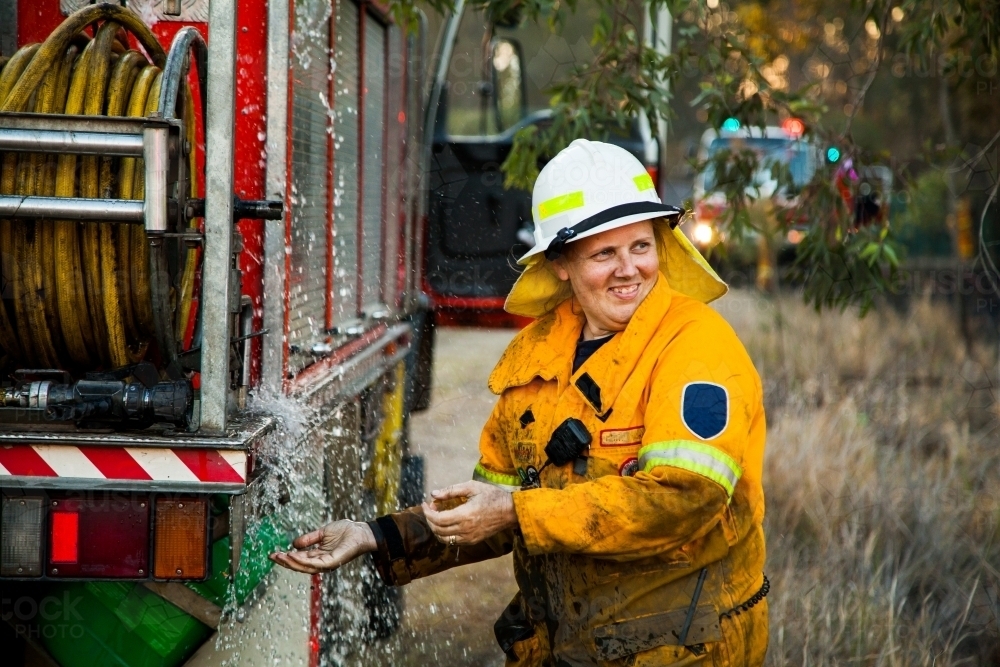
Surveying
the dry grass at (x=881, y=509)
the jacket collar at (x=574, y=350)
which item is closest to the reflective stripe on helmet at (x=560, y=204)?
the jacket collar at (x=574, y=350)

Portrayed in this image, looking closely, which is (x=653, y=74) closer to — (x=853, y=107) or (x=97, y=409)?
(x=853, y=107)

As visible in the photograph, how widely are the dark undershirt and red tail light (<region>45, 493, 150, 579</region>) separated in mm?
1066

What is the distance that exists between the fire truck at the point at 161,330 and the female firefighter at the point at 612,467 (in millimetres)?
395

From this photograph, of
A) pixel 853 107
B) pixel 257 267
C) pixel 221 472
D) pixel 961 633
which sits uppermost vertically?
pixel 853 107

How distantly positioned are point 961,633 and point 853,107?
2.36 m

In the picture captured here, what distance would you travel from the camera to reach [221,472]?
228 cm

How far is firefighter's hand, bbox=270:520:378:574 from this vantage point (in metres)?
2.64

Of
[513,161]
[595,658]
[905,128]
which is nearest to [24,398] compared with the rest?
[595,658]

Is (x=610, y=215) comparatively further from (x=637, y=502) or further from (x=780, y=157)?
(x=780, y=157)

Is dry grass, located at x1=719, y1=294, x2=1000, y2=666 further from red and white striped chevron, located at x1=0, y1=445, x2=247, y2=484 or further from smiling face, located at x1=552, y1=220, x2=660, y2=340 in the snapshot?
red and white striped chevron, located at x1=0, y1=445, x2=247, y2=484

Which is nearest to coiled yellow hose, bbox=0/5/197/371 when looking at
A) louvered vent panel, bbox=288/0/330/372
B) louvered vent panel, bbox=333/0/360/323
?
louvered vent panel, bbox=288/0/330/372

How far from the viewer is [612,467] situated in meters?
2.47

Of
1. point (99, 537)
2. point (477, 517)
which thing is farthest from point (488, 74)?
point (99, 537)

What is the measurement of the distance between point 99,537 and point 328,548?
578 millimetres
